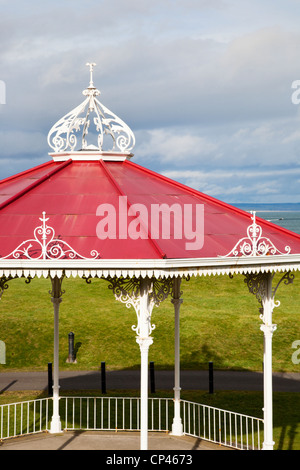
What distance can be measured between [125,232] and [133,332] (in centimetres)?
1915

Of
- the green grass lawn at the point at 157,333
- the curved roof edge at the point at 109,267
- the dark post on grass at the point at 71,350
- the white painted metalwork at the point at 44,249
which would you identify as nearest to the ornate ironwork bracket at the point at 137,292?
the curved roof edge at the point at 109,267

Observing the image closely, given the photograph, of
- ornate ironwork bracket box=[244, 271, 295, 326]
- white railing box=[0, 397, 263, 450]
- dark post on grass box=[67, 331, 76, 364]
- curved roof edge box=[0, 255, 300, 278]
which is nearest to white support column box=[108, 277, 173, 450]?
curved roof edge box=[0, 255, 300, 278]

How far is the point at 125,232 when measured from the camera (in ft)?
48.7

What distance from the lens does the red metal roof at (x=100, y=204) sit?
47.6 feet

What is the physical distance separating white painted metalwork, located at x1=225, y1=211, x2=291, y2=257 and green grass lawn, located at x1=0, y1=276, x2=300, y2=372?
15.5 metres

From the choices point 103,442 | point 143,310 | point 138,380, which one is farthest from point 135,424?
point 143,310

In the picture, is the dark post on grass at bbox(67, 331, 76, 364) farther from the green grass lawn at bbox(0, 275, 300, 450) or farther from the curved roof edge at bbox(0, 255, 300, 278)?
the curved roof edge at bbox(0, 255, 300, 278)

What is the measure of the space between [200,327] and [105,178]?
1822 centimetres

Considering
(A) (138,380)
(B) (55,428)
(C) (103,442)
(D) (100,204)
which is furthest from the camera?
(A) (138,380)

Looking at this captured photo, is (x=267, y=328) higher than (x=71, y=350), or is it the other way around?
(x=267, y=328)

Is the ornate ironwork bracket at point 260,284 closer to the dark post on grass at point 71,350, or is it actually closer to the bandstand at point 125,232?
the bandstand at point 125,232

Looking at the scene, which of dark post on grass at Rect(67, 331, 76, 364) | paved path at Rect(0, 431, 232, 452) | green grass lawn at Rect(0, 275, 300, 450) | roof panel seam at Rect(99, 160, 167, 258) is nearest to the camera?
roof panel seam at Rect(99, 160, 167, 258)

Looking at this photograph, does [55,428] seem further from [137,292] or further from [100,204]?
[100,204]

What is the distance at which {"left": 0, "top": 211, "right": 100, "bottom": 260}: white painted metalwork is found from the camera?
1409cm
